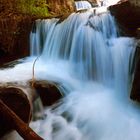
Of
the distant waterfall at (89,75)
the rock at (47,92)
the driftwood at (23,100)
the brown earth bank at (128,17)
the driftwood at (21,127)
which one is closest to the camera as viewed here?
the driftwood at (21,127)

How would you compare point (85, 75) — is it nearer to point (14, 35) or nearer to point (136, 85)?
point (136, 85)

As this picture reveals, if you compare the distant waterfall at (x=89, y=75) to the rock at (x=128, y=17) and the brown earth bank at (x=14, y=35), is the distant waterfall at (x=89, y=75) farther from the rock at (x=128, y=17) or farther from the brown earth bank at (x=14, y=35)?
the brown earth bank at (x=14, y=35)

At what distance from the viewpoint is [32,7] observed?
9.30 metres

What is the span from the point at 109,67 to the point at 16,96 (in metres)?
2.53

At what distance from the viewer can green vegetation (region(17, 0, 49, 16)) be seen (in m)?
9.05

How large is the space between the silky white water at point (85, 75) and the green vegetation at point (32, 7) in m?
1.11

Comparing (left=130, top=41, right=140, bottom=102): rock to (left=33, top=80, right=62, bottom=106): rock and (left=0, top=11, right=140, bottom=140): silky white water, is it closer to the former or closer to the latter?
(left=0, top=11, right=140, bottom=140): silky white water

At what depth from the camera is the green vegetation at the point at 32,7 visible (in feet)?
29.7

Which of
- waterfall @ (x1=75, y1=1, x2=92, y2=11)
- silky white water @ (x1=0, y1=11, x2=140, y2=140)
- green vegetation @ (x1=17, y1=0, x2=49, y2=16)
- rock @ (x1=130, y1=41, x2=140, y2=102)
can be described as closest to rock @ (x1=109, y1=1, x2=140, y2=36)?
silky white water @ (x1=0, y1=11, x2=140, y2=140)

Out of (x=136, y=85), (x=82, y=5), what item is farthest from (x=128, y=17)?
(x=82, y=5)

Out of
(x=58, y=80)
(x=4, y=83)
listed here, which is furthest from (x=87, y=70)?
(x=4, y=83)

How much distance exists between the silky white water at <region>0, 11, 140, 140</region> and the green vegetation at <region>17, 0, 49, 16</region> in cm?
111

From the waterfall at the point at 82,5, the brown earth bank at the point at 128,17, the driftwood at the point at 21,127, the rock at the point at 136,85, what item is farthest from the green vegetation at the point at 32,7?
the driftwood at the point at 21,127

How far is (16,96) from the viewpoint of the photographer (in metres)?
4.56
